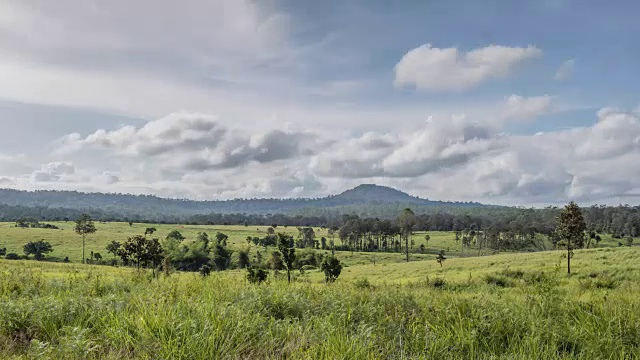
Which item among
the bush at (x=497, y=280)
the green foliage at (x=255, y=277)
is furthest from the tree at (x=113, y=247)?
the bush at (x=497, y=280)

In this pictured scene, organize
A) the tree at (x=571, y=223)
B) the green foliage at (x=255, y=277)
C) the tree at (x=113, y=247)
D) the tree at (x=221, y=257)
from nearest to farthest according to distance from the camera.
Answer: the green foliage at (x=255, y=277) → the tree at (x=571, y=223) → the tree at (x=221, y=257) → the tree at (x=113, y=247)

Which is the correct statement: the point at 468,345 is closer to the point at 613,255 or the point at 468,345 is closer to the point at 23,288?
the point at 23,288

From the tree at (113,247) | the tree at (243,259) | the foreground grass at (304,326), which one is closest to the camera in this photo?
the foreground grass at (304,326)

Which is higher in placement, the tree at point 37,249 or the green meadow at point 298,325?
the green meadow at point 298,325

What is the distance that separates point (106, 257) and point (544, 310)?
169m

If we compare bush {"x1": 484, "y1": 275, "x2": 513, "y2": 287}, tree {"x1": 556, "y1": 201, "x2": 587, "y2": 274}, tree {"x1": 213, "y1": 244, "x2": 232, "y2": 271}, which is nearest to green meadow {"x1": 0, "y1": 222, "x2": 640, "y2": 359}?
bush {"x1": 484, "y1": 275, "x2": 513, "y2": 287}

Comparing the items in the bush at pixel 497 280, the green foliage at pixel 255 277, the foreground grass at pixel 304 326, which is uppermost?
the foreground grass at pixel 304 326

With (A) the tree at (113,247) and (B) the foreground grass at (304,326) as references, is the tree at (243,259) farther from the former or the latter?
(B) the foreground grass at (304,326)

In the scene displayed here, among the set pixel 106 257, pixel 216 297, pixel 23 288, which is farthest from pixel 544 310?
pixel 106 257

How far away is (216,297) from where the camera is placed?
8062 mm

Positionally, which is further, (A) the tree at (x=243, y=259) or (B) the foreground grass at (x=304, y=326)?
(A) the tree at (x=243, y=259)

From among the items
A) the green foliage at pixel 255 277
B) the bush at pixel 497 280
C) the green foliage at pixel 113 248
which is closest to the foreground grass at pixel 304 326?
the green foliage at pixel 255 277

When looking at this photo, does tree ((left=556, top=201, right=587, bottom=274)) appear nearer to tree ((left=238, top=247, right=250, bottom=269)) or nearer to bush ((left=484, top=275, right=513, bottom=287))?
bush ((left=484, top=275, right=513, bottom=287))

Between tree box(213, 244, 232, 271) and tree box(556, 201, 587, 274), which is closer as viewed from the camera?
tree box(556, 201, 587, 274)
